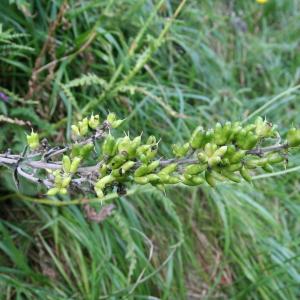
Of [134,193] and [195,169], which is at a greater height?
[195,169]

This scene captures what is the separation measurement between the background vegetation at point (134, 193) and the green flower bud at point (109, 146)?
80 cm

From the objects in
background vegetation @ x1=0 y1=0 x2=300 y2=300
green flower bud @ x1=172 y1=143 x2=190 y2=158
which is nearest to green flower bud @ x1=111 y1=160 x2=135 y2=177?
green flower bud @ x1=172 y1=143 x2=190 y2=158

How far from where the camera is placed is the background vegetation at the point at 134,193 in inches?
77.3

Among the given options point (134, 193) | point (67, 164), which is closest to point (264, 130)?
point (67, 164)

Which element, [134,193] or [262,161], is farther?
[134,193]

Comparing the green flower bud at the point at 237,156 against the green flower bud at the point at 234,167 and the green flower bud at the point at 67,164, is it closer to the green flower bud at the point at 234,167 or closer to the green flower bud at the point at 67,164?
the green flower bud at the point at 234,167

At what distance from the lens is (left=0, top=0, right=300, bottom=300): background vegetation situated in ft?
6.44

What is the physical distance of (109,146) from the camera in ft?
3.20

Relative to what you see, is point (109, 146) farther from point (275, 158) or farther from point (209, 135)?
point (275, 158)

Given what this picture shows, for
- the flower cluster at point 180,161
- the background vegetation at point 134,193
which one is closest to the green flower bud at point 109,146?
the flower cluster at point 180,161

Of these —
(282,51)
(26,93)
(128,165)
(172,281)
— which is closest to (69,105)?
(26,93)

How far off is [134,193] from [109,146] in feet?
3.29

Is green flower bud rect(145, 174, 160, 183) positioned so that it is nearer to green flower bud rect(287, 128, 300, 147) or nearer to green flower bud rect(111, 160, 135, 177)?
green flower bud rect(111, 160, 135, 177)

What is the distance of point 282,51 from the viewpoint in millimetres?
3520
